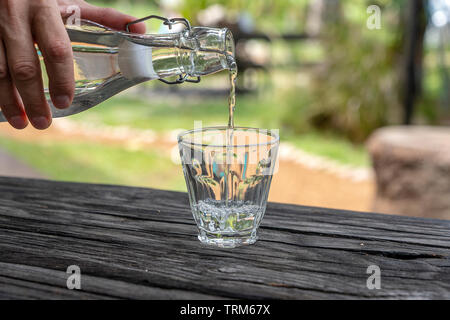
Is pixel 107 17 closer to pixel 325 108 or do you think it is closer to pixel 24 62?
pixel 24 62

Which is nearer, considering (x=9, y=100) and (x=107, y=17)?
(x=9, y=100)

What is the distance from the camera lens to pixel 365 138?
4398mm

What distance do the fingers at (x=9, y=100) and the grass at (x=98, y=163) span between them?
101 inches

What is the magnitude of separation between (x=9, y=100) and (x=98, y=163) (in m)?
3.16

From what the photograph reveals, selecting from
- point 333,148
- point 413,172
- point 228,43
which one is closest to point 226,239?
point 228,43

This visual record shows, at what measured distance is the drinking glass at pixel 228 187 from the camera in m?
0.65

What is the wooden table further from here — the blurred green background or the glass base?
the blurred green background

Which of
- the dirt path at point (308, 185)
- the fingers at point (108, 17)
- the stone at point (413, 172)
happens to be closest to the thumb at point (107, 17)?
the fingers at point (108, 17)

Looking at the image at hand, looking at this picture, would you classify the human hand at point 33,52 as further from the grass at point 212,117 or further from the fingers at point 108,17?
the grass at point 212,117

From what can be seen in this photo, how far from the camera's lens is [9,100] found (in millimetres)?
701

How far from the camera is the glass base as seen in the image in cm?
67

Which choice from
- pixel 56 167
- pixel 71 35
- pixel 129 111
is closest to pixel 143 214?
pixel 71 35

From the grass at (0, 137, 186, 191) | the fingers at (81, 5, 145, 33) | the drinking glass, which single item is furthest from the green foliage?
the drinking glass

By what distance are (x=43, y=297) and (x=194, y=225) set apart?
10.5 inches
